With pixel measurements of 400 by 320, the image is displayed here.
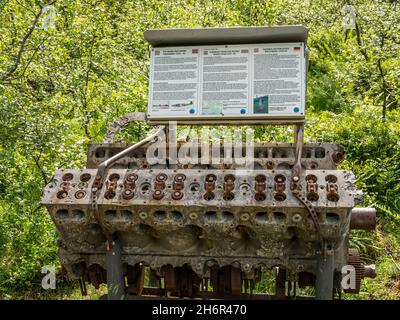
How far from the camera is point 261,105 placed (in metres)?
5.38

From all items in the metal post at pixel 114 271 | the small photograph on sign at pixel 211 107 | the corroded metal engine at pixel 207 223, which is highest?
the small photograph on sign at pixel 211 107

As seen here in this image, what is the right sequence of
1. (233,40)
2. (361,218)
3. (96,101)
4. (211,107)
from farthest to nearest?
(96,101) → (233,40) → (211,107) → (361,218)

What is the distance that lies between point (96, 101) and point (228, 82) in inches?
193

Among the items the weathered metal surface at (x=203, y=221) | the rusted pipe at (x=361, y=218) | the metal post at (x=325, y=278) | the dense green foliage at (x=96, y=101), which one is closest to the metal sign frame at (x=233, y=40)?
the weathered metal surface at (x=203, y=221)

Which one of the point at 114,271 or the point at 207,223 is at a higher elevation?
the point at 207,223

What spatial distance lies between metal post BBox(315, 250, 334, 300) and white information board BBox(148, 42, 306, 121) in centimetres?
132

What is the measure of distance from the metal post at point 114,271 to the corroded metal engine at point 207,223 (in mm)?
11

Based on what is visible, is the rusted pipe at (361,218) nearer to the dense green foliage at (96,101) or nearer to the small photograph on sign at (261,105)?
the small photograph on sign at (261,105)

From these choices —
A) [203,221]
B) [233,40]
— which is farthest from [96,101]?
[203,221]

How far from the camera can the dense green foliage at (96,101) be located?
8.16 metres

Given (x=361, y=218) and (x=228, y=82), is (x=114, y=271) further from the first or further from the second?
(x=361, y=218)

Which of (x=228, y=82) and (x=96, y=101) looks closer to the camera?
(x=228, y=82)

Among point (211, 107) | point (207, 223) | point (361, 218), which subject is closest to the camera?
point (207, 223)

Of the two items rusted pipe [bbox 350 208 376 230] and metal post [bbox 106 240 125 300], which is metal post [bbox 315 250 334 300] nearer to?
rusted pipe [bbox 350 208 376 230]
